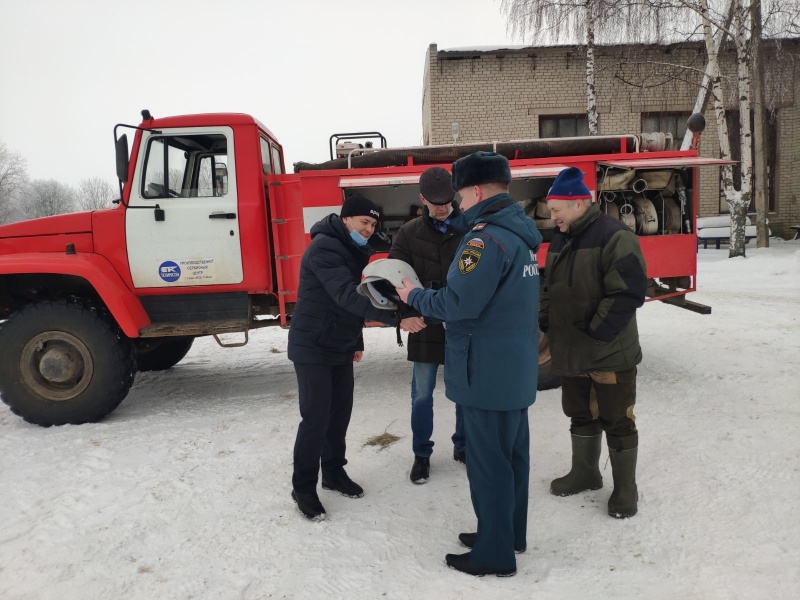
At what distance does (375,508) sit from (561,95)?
1453 cm

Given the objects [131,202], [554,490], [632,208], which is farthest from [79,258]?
[632,208]

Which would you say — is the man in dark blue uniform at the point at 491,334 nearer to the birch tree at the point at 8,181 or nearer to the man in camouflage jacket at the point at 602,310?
the man in camouflage jacket at the point at 602,310

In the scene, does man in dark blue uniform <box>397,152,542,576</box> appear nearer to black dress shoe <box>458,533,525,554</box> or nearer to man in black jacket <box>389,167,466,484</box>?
black dress shoe <box>458,533,525,554</box>

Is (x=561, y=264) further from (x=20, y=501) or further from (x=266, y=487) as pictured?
(x=20, y=501)

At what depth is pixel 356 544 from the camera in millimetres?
2686

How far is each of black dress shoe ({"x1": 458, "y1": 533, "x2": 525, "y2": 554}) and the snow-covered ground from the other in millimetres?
50

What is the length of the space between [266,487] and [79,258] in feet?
8.05

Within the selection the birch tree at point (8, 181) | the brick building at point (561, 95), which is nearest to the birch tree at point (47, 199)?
the birch tree at point (8, 181)

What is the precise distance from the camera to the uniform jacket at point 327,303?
286cm

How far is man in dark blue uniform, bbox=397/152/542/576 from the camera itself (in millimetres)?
2227

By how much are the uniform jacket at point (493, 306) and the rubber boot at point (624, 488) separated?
0.86 meters

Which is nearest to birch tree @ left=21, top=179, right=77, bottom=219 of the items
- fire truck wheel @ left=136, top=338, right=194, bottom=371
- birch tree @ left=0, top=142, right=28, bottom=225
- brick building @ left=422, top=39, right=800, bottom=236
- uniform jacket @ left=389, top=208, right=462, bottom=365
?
birch tree @ left=0, top=142, right=28, bottom=225

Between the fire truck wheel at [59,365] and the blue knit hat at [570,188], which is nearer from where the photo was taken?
the blue knit hat at [570,188]

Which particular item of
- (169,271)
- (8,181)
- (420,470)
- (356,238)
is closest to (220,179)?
(169,271)
